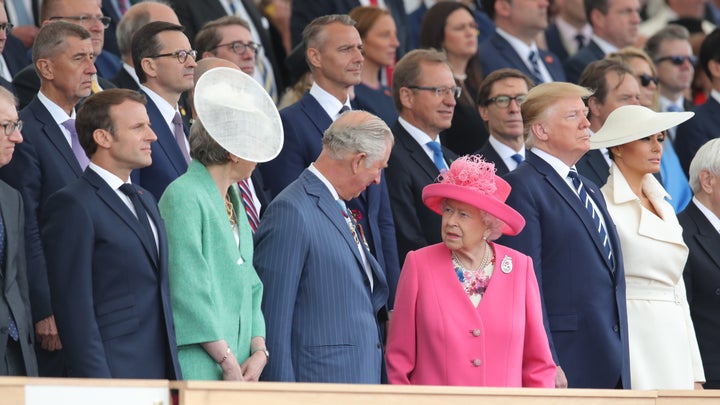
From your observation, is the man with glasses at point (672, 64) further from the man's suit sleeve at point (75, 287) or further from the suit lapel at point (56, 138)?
the man's suit sleeve at point (75, 287)

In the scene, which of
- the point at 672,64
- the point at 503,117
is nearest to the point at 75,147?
the point at 503,117

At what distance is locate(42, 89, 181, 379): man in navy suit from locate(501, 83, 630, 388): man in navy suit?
1934 mm

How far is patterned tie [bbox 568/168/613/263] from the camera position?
7035mm

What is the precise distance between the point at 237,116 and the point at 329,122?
1.89m

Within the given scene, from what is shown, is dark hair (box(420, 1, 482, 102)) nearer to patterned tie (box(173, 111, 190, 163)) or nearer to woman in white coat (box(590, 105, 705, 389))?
woman in white coat (box(590, 105, 705, 389))

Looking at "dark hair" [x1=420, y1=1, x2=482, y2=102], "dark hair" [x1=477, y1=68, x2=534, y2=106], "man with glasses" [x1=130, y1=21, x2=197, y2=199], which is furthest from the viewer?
"dark hair" [x1=420, y1=1, x2=482, y2=102]

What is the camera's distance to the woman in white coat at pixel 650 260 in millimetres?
7195

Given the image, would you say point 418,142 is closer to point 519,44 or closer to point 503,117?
point 503,117

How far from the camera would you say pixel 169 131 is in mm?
7102

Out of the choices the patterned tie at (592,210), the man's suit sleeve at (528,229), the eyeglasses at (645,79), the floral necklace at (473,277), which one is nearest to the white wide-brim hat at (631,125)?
the patterned tie at (592,210)

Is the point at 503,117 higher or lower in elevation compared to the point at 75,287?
higher

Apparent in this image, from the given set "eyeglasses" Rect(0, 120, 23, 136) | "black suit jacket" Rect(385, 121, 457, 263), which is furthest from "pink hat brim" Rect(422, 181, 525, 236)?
"eyeglasses" Rect(0, 120, 23, 136)

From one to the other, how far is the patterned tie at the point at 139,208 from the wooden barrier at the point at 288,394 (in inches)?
41.6

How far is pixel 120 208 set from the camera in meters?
5.76
